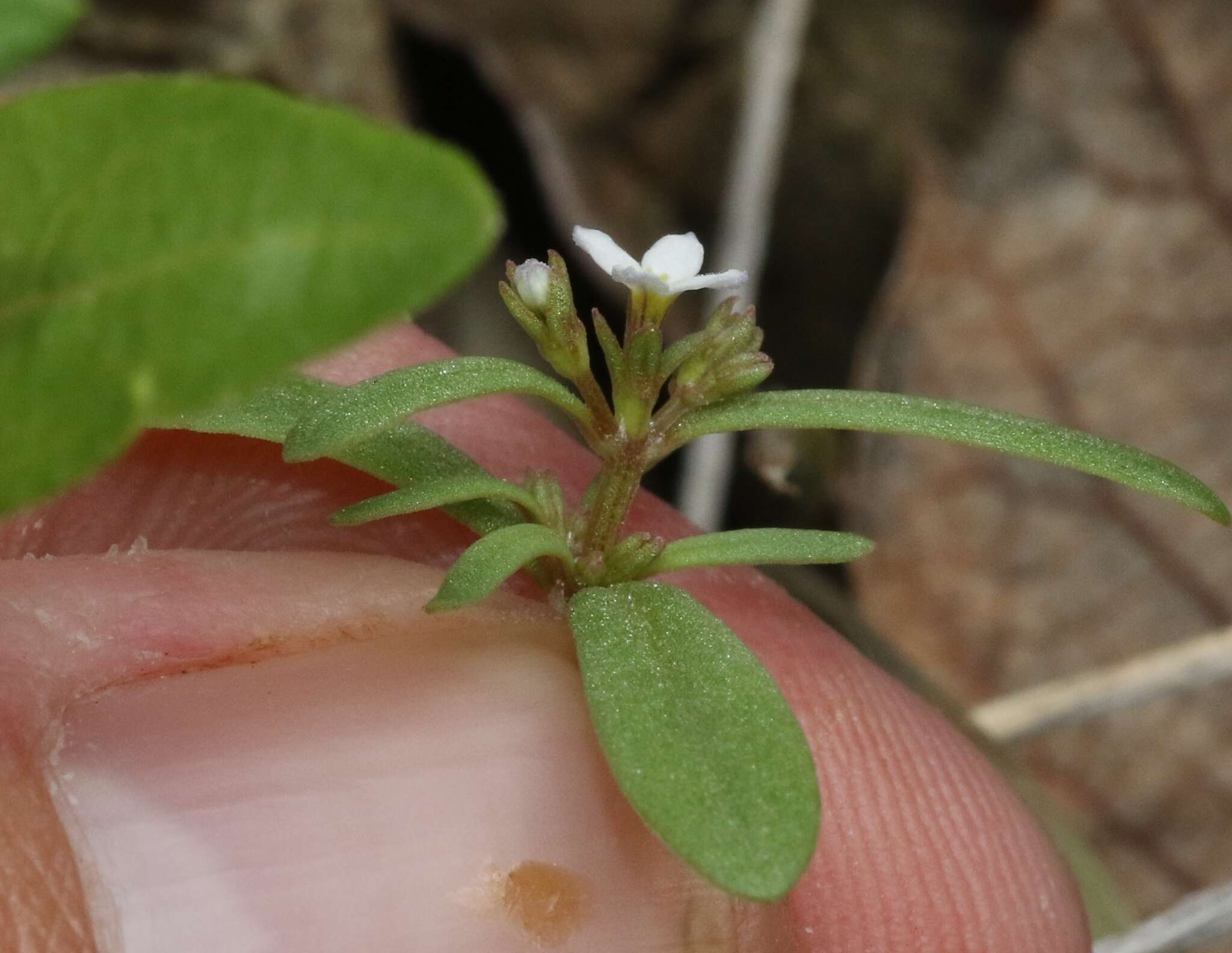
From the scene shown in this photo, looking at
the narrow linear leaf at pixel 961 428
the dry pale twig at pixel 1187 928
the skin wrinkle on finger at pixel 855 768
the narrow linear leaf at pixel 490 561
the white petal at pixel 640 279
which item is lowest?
the dry pale twig at pixel 1187 928

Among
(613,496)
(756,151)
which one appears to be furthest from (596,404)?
(756,151)

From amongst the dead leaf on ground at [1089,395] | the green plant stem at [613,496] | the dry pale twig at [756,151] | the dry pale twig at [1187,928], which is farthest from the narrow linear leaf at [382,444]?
the dead leaf on ground at [1089,395]

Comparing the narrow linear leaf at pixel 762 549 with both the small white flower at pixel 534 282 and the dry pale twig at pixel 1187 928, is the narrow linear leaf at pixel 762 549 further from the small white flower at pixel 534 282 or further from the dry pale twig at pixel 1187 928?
the dry pale twig at pixel 1187 928

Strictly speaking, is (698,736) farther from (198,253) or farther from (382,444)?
(198,253)

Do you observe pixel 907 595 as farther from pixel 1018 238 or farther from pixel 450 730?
pixel 450 730

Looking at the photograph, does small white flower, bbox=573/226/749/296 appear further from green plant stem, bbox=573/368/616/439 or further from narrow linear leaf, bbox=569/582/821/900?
narrow linear leaf, bbox=569/582/821/900
